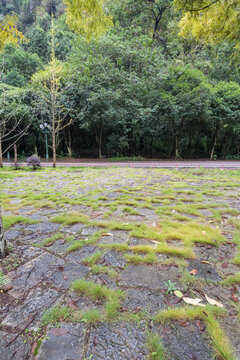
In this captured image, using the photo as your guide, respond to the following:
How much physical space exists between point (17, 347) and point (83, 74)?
15.9 m

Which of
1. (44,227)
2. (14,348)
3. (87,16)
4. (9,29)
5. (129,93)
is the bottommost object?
(14,348)

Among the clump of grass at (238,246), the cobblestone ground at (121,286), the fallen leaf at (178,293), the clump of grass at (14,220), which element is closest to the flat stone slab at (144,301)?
the cobblestone ground at (121,286)

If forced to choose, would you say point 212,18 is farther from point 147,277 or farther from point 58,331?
point 58,331

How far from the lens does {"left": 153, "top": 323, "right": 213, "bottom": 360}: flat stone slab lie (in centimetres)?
105

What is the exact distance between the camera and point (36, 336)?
3.71 ft

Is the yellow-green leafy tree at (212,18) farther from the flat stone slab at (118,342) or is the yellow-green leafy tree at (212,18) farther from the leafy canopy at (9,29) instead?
the flat stone slab at (118,342)

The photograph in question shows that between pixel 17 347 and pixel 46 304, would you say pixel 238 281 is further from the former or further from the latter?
pixel 17 347

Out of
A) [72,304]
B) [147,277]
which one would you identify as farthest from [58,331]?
[147,277]

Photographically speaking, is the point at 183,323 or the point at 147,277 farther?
the point at 147,277

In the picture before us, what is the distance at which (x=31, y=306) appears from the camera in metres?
1.35

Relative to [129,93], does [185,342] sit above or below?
below

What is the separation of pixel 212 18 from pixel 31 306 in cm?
537

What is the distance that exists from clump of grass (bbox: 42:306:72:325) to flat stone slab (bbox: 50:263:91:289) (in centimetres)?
23

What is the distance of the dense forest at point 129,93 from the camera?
535 inches
